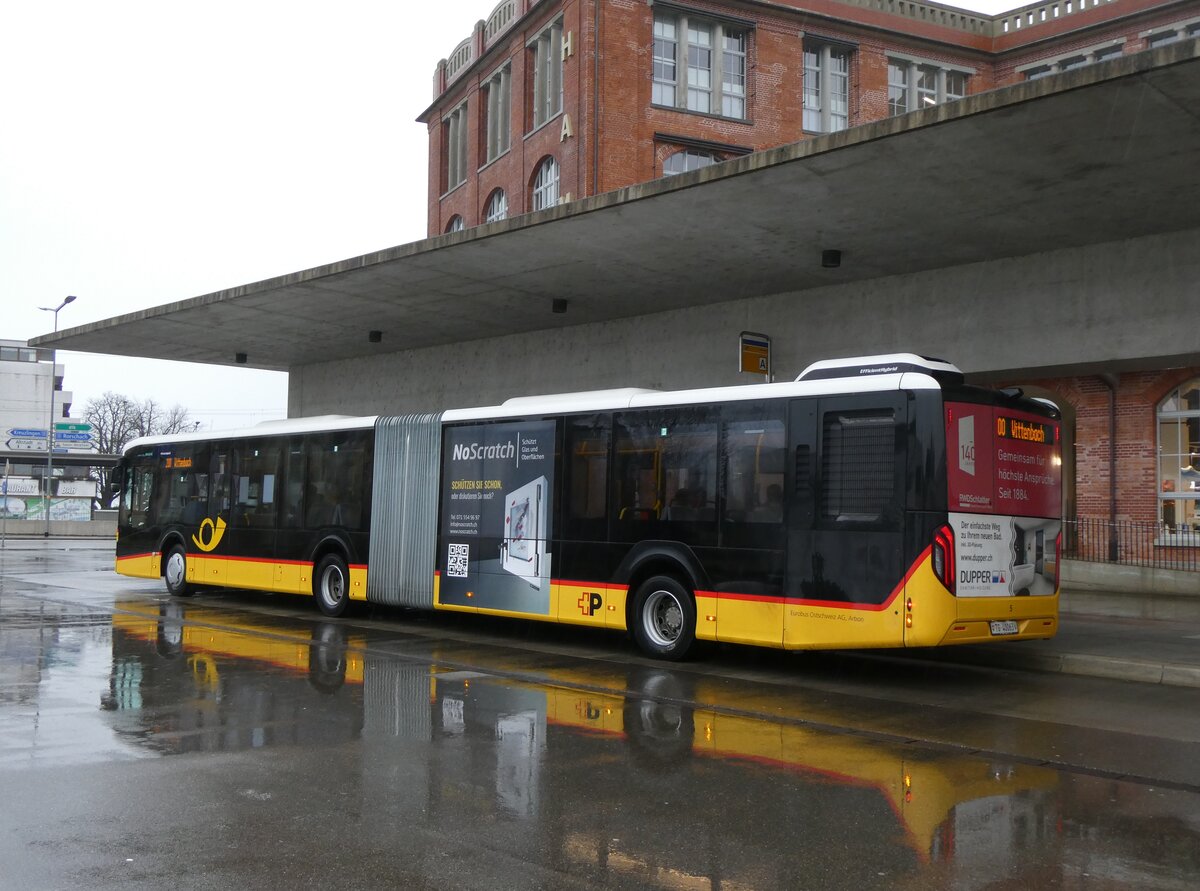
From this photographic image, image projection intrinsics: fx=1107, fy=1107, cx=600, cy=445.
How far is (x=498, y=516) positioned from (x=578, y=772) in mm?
8070

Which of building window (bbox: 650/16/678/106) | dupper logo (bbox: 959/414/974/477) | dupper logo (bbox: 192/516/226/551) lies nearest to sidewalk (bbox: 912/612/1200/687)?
dupper logo (bbox: 959/414/974/477)

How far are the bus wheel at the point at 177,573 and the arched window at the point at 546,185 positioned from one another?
19.4 meters

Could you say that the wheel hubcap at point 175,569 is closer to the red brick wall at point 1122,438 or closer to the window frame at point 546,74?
the red brick wall at point 1122,438

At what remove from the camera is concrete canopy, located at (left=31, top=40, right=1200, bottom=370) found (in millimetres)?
10648

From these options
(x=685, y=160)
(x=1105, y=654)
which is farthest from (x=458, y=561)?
(x=685, y=160)

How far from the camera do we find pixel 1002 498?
10984mm

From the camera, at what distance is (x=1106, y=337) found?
555 inches

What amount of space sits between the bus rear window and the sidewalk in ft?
5.40

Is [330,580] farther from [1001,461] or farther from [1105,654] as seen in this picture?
[1105,654]

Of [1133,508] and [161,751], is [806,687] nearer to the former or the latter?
[161,751]

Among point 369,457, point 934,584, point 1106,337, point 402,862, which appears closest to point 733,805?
point 402,862

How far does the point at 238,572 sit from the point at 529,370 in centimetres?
684

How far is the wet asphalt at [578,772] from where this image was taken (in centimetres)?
514

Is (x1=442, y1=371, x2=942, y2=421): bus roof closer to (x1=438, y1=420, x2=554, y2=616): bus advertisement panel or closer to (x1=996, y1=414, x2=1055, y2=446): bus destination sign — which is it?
(x1=438, y1=420, x2=554, y2=616): bus advertisement panel
